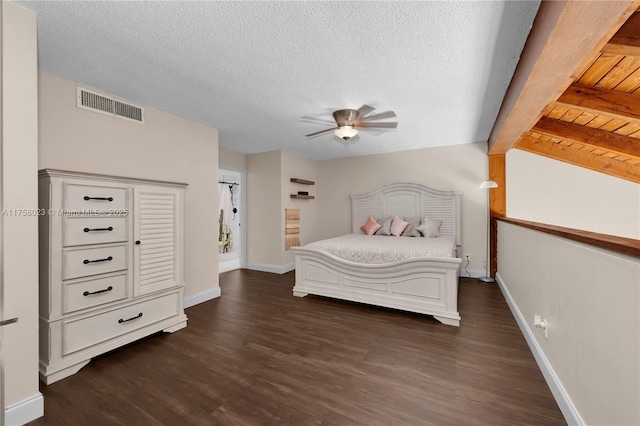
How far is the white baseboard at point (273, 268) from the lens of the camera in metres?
5.20

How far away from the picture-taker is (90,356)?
85.3 inches

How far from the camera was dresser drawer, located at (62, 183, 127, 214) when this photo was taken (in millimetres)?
2078

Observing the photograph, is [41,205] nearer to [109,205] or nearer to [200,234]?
[109,205]

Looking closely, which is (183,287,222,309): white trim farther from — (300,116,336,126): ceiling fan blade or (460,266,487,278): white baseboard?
(460,266,487,278): white baseboard

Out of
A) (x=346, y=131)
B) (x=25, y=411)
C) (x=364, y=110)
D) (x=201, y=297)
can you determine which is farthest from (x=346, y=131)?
(x=25, y=411)

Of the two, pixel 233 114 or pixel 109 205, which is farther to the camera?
pixel 233 114

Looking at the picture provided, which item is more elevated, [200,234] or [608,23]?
[608,23]

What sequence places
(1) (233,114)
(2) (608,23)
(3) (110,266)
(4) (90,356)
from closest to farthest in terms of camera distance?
(2) (608,23), (4) (90,356), (3) (110,266), (1) (233,114)

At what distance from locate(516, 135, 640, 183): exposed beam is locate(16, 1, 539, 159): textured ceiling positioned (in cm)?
144

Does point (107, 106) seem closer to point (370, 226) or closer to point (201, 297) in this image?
point (201, 297)

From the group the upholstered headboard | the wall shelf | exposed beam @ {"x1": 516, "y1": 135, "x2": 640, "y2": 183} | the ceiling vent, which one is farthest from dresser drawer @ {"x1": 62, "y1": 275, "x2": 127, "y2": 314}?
exposed beam @ {"x1": 516, "y1": 135, "x2": 640, "y2": 183}

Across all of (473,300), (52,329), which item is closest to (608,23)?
(473,300)

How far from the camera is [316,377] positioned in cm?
201

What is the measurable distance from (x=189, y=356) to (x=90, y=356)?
73cm
